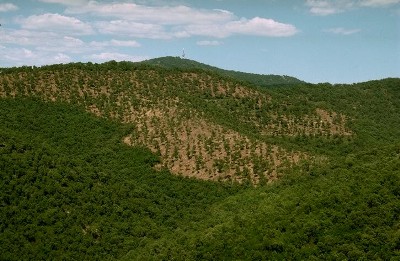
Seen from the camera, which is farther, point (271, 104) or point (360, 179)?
point (271, 104)

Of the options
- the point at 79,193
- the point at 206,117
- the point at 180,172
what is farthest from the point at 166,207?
the point at 206,117

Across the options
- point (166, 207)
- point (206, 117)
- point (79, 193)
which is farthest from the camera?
point (206, 117)

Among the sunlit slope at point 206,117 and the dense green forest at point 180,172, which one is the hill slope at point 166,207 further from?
the sunlit slope at point 206,117

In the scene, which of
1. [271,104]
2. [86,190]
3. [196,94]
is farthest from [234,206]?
[271,104]

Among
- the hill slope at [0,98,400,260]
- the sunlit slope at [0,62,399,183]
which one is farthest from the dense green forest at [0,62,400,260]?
the sunlit slope at [0,62,399,183]

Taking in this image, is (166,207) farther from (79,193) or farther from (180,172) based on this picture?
(79,193)

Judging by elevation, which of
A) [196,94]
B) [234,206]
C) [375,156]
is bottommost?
[234,206]

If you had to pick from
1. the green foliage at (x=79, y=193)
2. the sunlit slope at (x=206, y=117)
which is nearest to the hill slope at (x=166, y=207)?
the green foliage at (x=79, y=193)

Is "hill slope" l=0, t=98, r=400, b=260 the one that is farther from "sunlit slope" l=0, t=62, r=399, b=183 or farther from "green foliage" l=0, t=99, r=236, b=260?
"sunlit slope" l=0, t=62, r=399, b=183

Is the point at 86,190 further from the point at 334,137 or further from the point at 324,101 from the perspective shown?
the point at 324,101
